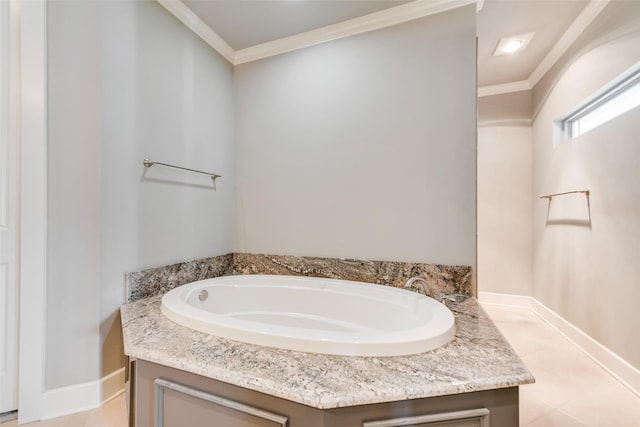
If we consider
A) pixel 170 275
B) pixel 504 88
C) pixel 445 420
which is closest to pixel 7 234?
pixel 170 275

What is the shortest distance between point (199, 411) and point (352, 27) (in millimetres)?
2377

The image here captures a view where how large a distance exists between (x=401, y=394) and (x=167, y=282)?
159 cm

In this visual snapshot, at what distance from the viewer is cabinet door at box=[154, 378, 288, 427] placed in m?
0.79

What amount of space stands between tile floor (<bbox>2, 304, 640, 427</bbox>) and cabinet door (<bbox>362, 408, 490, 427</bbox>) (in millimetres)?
861

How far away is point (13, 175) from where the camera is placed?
4.31 feet

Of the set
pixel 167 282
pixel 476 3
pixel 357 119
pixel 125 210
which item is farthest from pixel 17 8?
pixel 476 3

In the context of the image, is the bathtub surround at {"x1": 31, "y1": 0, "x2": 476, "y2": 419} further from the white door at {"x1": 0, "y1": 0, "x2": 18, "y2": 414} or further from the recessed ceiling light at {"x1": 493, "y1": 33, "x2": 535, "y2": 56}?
the recessed ceiling light at {"x1": 493, "y1": 33, "x2": 535, "y2": 56}

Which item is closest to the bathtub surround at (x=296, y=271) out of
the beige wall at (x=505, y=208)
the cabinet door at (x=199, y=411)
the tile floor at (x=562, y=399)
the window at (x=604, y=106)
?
the tile floor at (x=562, y=399)

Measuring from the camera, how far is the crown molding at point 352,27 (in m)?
1.72

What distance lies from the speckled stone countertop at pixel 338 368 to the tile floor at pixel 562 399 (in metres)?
0.68

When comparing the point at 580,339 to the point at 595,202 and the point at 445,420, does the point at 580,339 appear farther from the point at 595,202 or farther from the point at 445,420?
the point at 445,420

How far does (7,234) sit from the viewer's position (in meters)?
1.30

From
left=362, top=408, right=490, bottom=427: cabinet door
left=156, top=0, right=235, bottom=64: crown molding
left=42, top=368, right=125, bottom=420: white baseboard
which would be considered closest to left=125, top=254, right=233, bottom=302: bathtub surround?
left=42, top=368, right=125, bottom=420: white baseboard

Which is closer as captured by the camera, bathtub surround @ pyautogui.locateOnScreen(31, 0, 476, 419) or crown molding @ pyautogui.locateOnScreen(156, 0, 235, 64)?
bathtub surround @ pyautogui.locateOnScreen(31, 0, 476, 419)
